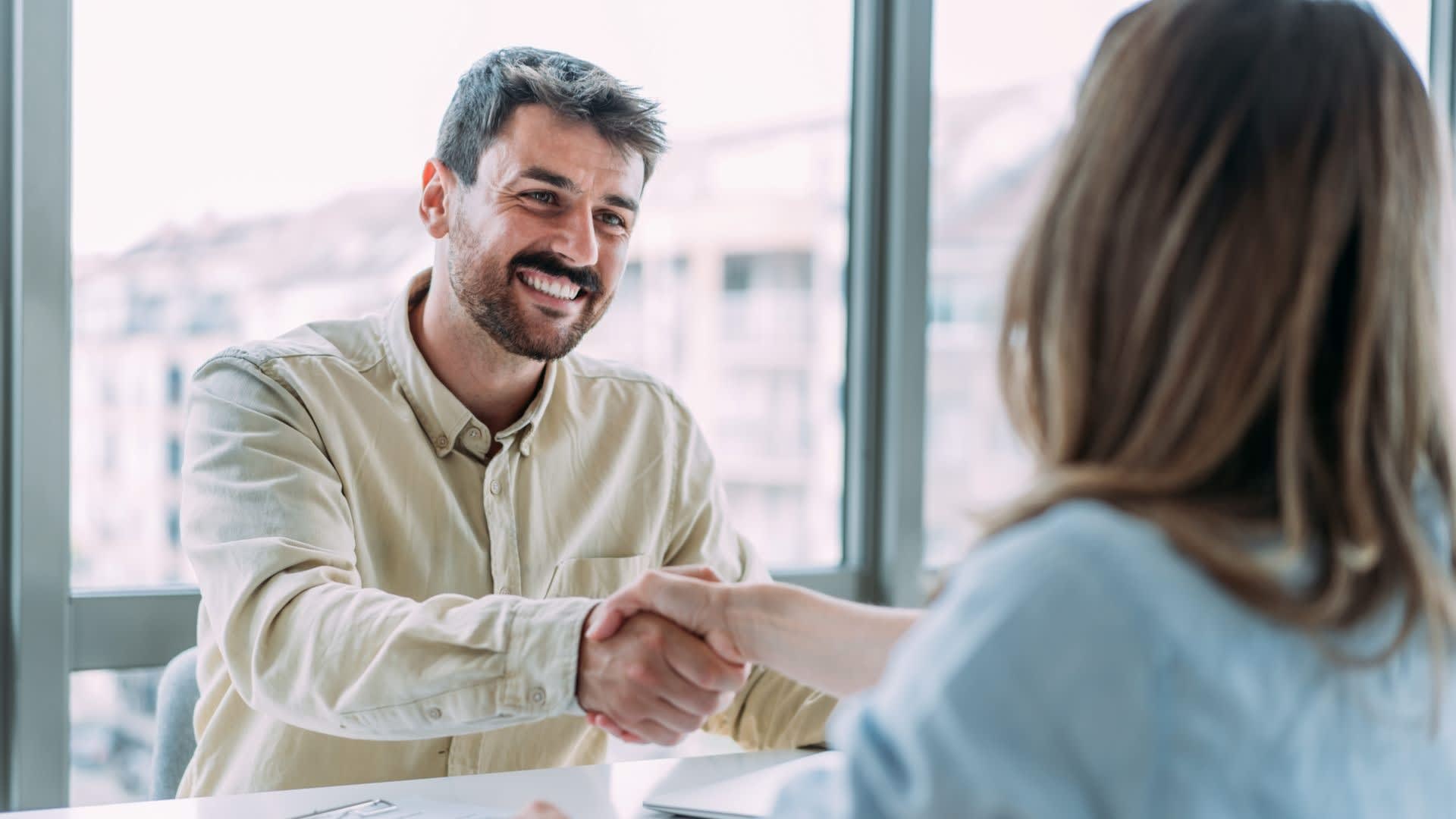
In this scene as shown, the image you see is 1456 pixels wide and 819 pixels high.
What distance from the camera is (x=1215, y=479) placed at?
2.13 ft

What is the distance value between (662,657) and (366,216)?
4.16 ft

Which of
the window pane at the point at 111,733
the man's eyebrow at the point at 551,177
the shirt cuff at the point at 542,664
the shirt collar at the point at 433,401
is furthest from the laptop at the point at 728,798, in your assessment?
the window pane at the point at 111,733

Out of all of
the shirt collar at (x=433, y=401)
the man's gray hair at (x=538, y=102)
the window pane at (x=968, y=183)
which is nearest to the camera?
the shirt collar at (x=433, y=401)

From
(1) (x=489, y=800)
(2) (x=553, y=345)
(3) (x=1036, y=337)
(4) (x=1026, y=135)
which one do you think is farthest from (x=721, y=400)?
(3) (x=1036, y=337)

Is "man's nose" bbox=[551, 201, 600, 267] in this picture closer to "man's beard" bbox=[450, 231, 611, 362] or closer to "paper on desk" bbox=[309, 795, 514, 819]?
"man's beard" bbox=[450, 231, 611, 362]

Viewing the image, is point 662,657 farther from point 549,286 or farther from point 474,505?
point 549,286

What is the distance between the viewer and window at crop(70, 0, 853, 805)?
2.05 m

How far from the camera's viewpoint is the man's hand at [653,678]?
1.32 m

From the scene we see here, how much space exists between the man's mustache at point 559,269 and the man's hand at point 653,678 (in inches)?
27.9

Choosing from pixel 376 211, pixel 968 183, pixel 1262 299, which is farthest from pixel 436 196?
pixel 1262 299

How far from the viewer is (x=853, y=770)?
0.61 metres

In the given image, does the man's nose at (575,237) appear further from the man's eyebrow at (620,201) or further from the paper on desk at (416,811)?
the paper on desk at (416,811)

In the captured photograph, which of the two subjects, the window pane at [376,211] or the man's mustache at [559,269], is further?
the window pane at [376,211]

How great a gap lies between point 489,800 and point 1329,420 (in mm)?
852
